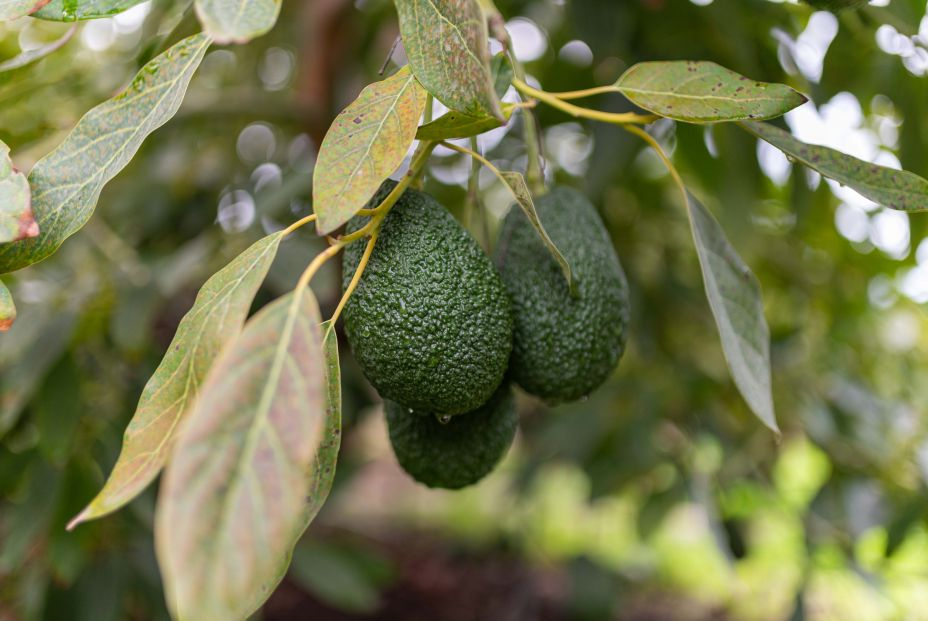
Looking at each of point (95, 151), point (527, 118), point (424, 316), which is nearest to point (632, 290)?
point (527, 118)

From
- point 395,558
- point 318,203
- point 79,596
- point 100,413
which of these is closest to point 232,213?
point 100,413

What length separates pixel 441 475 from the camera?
802mm

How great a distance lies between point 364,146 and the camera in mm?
583

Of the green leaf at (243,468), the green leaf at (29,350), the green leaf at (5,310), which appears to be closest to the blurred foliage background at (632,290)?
the green leaf at (29,350)

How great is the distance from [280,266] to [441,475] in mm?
632

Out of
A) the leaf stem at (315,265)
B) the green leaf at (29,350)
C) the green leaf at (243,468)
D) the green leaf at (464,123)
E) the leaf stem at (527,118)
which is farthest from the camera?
the green leaf at (29,350)

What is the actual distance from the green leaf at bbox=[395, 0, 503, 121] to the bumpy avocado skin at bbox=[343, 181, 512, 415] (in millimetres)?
142

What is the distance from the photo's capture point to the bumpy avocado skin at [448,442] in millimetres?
794

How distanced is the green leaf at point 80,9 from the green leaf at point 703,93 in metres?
0.44

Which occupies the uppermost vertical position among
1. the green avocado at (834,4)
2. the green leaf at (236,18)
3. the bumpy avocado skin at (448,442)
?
the green leaf at (236,18)

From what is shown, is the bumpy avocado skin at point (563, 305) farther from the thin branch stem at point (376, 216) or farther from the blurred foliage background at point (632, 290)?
the blurred foliage background at point (632, 290)

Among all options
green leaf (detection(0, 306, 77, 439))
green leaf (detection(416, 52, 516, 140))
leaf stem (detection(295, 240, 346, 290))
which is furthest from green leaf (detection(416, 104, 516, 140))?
green leaf (detection(0, 306, 77, 439))

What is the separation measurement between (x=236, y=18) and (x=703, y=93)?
38cm

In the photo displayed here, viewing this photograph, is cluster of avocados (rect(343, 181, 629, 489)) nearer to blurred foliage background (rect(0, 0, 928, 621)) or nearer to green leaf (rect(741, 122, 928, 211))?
green leaf (rect(741, 122, 928, 211))
